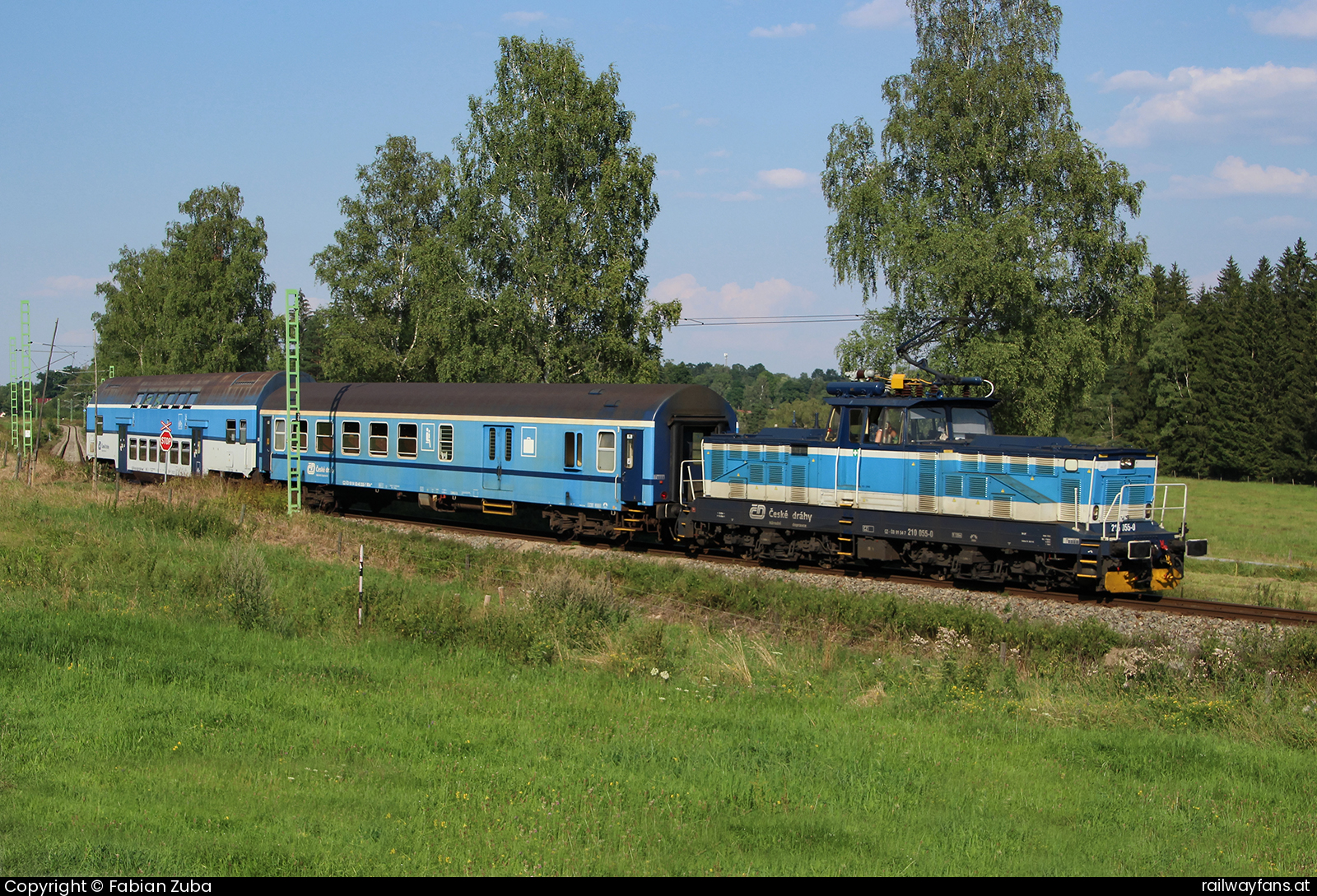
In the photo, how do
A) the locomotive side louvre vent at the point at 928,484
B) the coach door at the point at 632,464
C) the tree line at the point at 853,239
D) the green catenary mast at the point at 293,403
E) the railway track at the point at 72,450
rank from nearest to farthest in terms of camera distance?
the locomotive side louvre vent at the point at 928,484 → the coach door at the point at 632,464 → the green catenary mast at the point at 293,403 → the tree line at the point at 853,239 → the railway track at the point at 72,450

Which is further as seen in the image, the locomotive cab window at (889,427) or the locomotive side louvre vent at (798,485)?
the locomotive side louvre vent at (798,485)

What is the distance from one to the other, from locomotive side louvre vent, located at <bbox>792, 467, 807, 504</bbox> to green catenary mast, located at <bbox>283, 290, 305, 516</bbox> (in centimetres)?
1354

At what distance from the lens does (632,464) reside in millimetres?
23000

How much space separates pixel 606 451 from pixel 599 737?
14398mm

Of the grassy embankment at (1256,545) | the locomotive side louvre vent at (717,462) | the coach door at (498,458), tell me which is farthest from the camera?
the coach door at (498,458)

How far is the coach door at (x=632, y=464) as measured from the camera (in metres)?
22.9

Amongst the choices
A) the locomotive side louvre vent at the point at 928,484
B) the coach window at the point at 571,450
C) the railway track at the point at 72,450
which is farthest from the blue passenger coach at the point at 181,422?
the locomotive side louvre vent at the point at 928,484

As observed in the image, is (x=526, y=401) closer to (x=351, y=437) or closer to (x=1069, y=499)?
(x=351, y=437)

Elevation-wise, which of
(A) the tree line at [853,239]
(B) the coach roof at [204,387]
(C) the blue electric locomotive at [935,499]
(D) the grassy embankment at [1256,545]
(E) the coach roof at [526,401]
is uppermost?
(A) the tree line at [853,239]

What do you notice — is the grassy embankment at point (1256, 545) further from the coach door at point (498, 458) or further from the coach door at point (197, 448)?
the coach door at point (197, 448)

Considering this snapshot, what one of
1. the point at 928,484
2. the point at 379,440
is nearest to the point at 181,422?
the point at 379,440

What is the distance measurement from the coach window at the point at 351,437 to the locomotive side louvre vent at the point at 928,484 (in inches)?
666

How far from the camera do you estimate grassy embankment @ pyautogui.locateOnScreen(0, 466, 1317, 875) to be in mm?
6703
